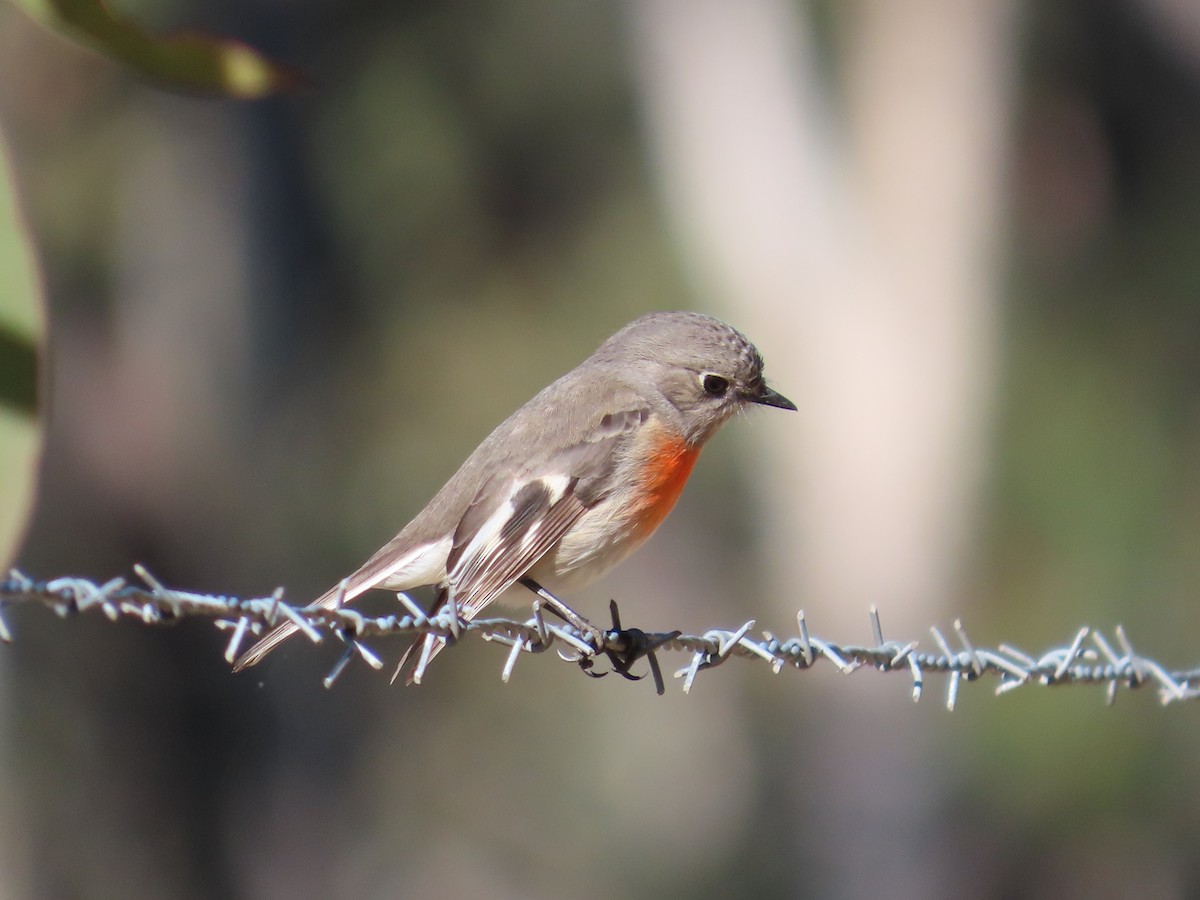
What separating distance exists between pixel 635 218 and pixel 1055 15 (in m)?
5.16

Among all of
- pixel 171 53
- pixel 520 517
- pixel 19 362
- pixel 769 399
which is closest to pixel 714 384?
pixel 769 399

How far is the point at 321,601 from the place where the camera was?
3527 millimetres

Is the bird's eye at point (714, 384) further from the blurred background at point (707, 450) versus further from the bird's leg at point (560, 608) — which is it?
the blurred background at point (707, 450)

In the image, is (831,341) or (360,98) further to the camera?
(360,98)

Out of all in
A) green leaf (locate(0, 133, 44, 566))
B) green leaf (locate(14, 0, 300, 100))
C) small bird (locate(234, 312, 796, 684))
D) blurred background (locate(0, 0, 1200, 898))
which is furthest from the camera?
blurred background (locate(0, 0, 1200, 898))

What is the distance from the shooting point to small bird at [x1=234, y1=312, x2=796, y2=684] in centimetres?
373

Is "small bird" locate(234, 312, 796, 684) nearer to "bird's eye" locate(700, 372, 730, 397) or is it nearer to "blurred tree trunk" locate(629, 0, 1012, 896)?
"bird's eye" locate(700, 372, 730, 397)

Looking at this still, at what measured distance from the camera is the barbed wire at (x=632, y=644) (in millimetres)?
2012

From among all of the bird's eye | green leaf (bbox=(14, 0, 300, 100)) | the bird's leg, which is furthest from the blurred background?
green leaf (bbox=(14, 0, 300, 100))

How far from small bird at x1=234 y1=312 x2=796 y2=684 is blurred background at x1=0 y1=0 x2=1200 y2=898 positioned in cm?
615

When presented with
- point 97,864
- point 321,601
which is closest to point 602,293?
point 97,864

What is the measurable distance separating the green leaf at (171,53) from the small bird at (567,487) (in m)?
1.60

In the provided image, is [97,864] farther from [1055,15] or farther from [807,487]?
[1055,15]

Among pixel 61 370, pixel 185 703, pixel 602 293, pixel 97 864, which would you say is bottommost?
pixel 97 864
